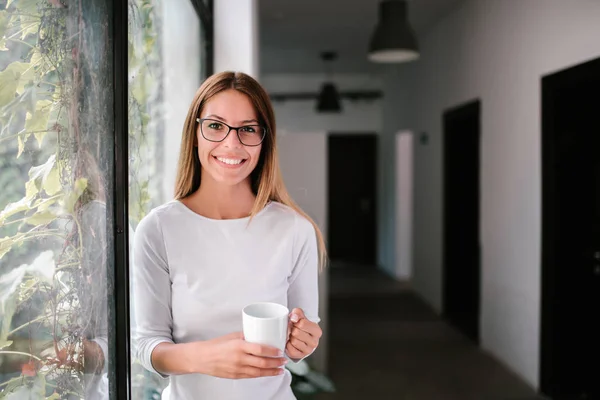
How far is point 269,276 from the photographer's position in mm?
909

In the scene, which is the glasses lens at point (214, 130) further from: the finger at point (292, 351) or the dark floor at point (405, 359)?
the dark floor at point (405, 359)

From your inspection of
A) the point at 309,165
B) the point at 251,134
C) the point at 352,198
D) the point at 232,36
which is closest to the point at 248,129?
the point at 251,134

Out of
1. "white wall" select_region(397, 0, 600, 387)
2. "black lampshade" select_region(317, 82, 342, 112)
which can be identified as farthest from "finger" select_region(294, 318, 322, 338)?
"black lampshade" select_region(317, 82, 342, 112)

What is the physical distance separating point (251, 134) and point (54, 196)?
13.1 inches

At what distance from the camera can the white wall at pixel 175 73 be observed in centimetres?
156

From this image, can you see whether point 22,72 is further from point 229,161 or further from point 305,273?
point 305,273

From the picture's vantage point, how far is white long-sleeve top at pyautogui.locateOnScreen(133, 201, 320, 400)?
865 millimetres

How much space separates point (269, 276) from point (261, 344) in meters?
0.16

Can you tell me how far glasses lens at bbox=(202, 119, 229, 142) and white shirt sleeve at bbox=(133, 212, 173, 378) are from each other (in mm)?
169

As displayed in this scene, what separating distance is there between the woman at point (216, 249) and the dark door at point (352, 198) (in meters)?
7.95

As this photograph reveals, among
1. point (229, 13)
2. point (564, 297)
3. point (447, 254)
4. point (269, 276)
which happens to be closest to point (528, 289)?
point (564, 297)

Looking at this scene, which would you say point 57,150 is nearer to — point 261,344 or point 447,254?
point 261,344

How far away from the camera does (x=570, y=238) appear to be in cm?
309

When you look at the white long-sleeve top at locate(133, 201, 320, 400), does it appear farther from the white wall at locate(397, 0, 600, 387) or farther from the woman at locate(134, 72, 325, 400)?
the white wall at locate(397, 0, 600, 387)
